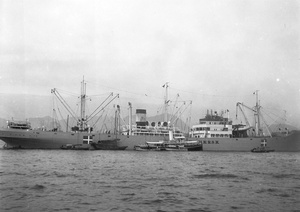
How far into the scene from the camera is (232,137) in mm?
92812

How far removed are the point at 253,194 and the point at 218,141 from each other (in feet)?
234

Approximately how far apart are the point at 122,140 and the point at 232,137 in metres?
33.7

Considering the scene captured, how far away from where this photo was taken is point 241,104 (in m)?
100

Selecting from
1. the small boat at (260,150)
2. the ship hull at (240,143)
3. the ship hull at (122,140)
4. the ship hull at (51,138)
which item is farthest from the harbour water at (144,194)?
the ship hull at (240,143)

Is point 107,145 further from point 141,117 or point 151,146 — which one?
point 141,117

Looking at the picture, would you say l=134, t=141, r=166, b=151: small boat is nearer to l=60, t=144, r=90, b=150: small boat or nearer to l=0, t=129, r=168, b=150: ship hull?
l=0, t=129, r=168, b=150: ship hull

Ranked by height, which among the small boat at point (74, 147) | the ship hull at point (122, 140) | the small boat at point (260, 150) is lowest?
the small boat at point (260, 150)

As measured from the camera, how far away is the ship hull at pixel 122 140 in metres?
79.0

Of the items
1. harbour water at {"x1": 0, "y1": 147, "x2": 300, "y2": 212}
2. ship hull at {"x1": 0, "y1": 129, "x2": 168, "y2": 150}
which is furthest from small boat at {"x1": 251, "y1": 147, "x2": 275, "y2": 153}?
harbour water at {"x1": 0, "y1": 147, "x2": 300, "y2": 212}

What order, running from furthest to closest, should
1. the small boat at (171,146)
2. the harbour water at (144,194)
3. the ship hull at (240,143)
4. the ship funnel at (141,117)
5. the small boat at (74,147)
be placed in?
the ship funnel at (141,117) < the ship hull at (240,143) < the small boat at (171,146) < the small boat at (74,147) < the harbour water at (144,194)

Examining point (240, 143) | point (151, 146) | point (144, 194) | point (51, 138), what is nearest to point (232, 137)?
point (240, 143)

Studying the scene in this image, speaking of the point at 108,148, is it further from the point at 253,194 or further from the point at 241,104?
the point at 253,194

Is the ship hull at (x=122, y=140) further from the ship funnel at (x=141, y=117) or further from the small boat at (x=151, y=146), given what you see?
the ship funnel at (x=141, y=117)

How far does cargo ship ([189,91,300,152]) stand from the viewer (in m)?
88.3
